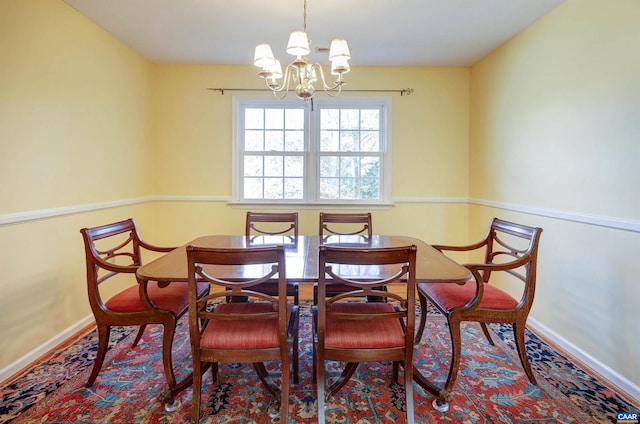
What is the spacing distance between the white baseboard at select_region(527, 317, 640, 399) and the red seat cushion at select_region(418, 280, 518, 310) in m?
0.74

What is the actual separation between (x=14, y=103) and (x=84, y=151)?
620 millimetres

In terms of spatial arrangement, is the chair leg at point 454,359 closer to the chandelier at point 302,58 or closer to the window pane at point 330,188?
the chandelier at point 302,58

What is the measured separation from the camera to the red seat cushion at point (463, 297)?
68.9 inches

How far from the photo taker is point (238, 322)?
1.56 m

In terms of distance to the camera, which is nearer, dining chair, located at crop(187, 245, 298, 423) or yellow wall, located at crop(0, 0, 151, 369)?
dining chair, located at crop(187, 245, 298, 423)

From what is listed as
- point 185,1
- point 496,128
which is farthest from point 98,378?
point 496,128

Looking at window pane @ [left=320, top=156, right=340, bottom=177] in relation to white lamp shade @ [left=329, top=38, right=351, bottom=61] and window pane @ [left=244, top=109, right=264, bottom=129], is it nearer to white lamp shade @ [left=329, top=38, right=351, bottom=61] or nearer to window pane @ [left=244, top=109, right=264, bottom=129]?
window pane @ [left=244, top=109, right=264, bottom=129]

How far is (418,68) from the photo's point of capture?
3.48 m

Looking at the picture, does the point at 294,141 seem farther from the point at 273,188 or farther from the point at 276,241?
the point at 276,241

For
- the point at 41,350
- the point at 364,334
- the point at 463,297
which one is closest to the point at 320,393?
the point at 364,334

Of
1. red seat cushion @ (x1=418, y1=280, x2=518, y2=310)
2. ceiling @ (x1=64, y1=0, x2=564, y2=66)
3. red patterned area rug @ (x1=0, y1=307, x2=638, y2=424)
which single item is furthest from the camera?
ceiling @ (x1=64, y1=0, x2=564, y2=66)

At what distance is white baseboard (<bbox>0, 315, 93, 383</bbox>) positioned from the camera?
185 centimetres

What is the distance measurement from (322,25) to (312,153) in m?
1.34

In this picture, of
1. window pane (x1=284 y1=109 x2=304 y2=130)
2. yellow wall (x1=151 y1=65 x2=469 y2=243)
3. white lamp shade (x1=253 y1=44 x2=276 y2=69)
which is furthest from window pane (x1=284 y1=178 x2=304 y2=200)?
white lamp shade (x1=253 y1=44 x2=276 y2=69)
